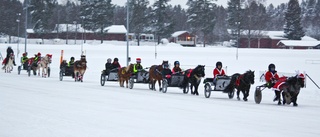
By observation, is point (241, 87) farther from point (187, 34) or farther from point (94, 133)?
point (187, 34)

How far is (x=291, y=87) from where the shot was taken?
17.3 metres

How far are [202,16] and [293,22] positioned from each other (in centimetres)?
2251

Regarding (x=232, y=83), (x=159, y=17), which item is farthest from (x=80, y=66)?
(x=159, y=17)

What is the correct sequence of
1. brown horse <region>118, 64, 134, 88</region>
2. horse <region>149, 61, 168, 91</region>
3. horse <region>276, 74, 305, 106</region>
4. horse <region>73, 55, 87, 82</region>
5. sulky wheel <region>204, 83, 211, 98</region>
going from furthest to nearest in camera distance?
horse <region>73, 55, 87, 82</region>
brown horse <region>118, 64, 134, 88</region>
horse <region>149, 61, 168, 91</region>
sulky wheel <region>204, 83, 211, 98</region>
horse <region>276, 74, 305, 106</region>

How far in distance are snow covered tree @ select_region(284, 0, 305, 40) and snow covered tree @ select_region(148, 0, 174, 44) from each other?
91.3 ft

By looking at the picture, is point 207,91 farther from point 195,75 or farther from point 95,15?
point 95,15

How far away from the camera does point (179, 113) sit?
44.3 feet

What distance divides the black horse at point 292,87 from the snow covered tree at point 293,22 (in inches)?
3682

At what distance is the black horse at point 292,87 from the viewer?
17312 millimetres

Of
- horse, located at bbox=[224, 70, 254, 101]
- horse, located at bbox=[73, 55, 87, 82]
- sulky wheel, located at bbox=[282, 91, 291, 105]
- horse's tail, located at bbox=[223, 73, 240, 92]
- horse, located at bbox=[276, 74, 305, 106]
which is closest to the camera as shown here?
horse, located at bbox=[276, 74, 305, 106]

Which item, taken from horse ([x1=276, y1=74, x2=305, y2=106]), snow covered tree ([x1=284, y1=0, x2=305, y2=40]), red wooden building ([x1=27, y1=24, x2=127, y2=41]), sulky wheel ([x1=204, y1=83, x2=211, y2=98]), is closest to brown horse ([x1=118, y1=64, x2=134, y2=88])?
sulky wheel ([x1=204, y1=83, x2=211, y2=98])

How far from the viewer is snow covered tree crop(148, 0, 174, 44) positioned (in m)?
96.5

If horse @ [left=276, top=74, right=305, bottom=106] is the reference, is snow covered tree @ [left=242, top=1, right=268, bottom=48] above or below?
above

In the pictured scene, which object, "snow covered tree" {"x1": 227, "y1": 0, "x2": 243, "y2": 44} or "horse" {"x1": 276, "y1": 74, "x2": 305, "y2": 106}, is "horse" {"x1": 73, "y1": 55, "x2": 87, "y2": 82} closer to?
"horse" {"x1": 276, "y1": 74, "x2": 305, "y2": 106}
